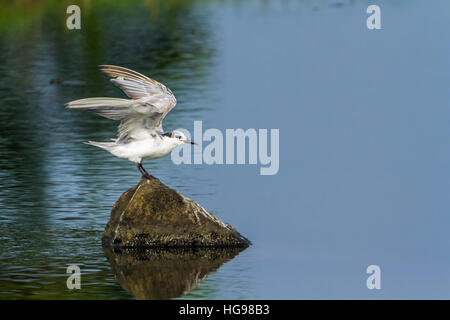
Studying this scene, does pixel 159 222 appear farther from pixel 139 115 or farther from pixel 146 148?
pixel 139 115

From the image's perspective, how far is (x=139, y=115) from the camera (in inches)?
462

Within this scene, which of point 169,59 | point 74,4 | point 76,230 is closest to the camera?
point 76,230

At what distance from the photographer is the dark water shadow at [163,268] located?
1098cm

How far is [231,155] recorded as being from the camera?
16.6m

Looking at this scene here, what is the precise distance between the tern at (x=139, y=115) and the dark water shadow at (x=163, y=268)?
35.0 inches

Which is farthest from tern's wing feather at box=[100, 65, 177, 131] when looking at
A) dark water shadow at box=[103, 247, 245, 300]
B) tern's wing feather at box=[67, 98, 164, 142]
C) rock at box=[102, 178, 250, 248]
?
dark water shadow at box=[103, 247, 245, 300]

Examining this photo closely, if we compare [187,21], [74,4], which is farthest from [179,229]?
[74,4]

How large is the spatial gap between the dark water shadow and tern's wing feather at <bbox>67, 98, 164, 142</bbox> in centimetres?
128

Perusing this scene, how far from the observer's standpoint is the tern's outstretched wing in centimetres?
1143

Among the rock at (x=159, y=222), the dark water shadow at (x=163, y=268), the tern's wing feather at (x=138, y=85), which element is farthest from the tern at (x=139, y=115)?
the dark water shadow at (x=163, y=268)

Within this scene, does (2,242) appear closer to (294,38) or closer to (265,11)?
(294,38)

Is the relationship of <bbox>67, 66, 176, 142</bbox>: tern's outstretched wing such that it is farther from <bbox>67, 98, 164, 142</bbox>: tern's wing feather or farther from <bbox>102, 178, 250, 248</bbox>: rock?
<bbox>102, 178, 250, 248</bbox>: rock

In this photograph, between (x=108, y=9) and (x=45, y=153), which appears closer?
(x=45, y=153)

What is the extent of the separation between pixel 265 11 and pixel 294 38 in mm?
6159
